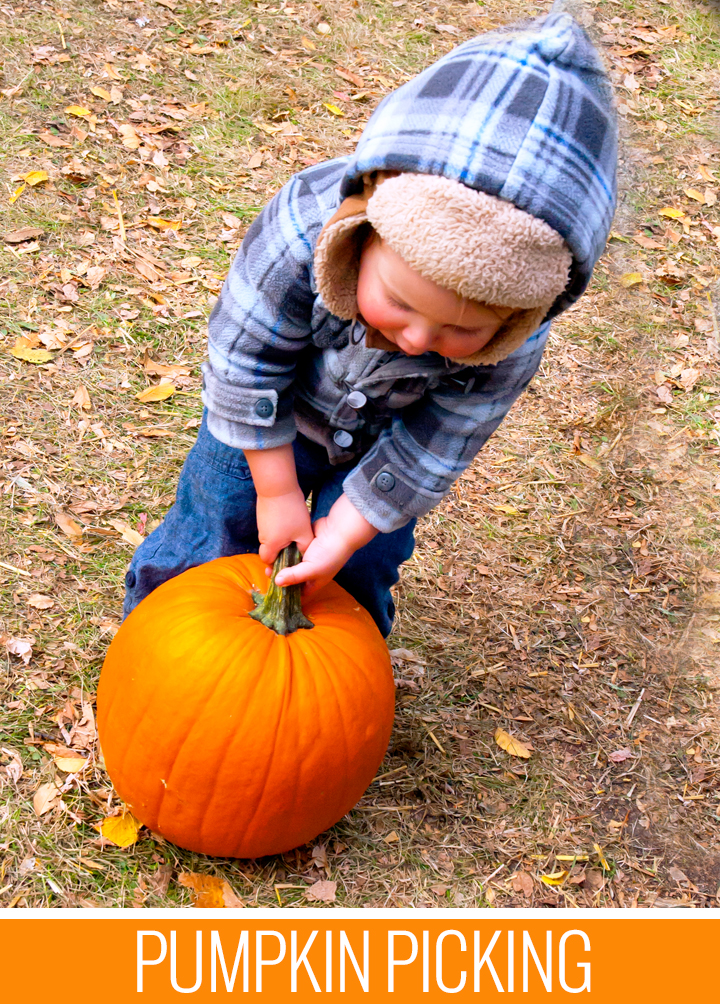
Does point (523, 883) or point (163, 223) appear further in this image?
point (163, 223)

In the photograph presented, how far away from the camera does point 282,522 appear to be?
1.99 metres

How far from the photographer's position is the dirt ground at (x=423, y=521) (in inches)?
91.4

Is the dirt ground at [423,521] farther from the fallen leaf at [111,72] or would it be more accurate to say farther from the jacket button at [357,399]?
the jacket button at [357,399]

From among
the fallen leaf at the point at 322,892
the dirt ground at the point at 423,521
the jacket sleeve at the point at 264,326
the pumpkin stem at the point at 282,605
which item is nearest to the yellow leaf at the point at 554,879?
the dirt ground at the point at 423,521

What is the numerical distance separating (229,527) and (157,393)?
1179 mm

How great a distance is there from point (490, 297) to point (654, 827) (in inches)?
67.9

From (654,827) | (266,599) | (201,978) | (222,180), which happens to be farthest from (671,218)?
(201,978)

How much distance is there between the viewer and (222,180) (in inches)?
168

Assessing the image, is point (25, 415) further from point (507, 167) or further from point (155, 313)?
point (507, 167)

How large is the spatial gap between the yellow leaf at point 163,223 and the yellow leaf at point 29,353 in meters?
0.90

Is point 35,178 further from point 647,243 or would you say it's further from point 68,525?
point 647,243

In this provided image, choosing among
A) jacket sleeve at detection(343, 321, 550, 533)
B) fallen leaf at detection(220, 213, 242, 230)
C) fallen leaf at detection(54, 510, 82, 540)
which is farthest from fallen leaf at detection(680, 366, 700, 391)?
fallen leaf at detection(54, 510, 82, 540)

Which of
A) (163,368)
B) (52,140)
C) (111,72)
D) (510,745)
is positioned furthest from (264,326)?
(111,72)

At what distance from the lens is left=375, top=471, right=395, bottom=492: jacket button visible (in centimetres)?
197
